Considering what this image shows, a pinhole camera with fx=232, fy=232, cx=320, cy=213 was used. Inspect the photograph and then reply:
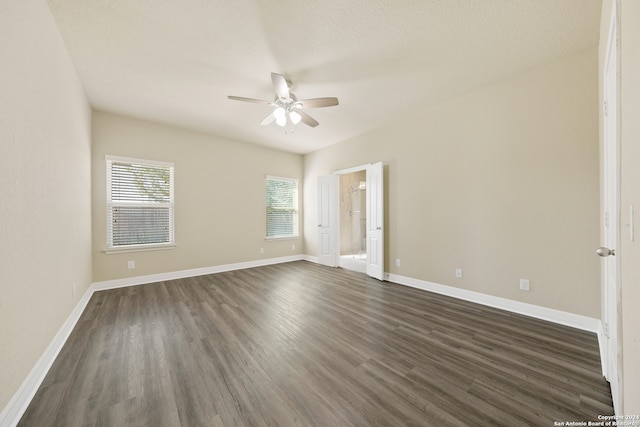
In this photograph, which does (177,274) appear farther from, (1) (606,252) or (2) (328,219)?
(1) (606,252)

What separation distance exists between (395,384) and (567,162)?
9.22 feet

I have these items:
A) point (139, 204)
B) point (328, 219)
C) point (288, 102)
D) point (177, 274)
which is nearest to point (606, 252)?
point (288, 102)

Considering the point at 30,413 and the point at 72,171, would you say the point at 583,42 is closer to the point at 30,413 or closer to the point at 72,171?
the point at 30,413

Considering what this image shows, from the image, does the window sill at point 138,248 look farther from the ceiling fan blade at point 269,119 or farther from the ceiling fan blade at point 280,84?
the ceiling fan blade at point 280,84

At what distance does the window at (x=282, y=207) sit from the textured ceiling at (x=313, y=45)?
8.36 ft

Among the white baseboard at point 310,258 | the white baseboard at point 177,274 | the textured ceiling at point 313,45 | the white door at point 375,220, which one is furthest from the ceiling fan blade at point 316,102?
the white baseboard at point 310,258

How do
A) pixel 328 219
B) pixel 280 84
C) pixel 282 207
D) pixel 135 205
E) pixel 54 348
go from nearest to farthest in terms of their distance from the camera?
pixel 54 348
pixel 280 84
pixel 135 205
pixel 328 219
pixel 282 207

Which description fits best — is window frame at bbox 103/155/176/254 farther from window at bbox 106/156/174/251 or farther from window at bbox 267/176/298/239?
window at bbox 267/176/298/239

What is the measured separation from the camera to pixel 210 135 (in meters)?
4.73

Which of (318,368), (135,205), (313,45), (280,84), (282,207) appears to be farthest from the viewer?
(282,207)

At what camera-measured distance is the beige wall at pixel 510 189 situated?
2.36 metres

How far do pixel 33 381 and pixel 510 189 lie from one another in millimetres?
4583

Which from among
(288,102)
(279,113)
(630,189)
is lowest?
(630,189)

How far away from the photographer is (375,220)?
14.0ft
